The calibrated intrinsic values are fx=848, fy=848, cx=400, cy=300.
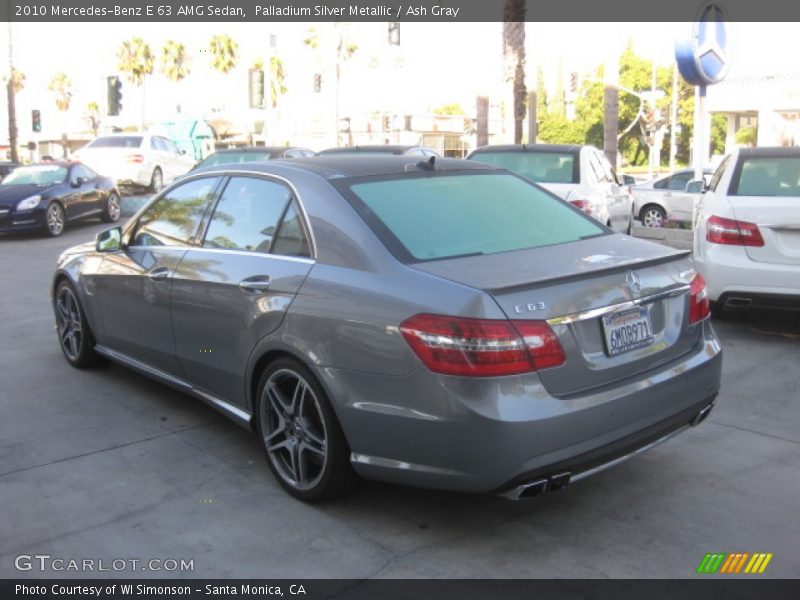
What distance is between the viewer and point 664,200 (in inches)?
694

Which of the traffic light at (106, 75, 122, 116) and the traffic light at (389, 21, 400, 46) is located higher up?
the traffic light at (389, 21, 400, 46)

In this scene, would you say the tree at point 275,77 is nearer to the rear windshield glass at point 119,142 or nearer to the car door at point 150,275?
the rear windshield glass at point 119,142

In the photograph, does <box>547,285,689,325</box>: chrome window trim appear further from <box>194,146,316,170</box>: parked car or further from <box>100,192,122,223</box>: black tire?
<box>100,192,122,223</box>: black tire

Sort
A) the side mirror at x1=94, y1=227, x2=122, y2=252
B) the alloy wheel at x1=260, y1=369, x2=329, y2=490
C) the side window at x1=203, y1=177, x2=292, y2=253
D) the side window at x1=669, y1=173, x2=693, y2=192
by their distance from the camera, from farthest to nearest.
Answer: the side window at x1=669, y1=173, x2=693, y2=192, the side mirror at x1=94, y1=227, x2=122, y2=252, the side window at x1=203, y1=177, x2=292, y2=253, the alloy wheel at x1=260, y1=369, x2=329, y2=490

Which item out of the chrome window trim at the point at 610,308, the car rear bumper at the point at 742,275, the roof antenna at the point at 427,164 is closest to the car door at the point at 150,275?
the roof antenna at the point at 427,164

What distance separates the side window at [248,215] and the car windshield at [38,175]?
13.0m

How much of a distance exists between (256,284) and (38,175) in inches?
557

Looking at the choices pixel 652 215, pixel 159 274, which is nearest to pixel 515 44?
pixel 652 215

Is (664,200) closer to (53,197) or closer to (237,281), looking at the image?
(53,197)

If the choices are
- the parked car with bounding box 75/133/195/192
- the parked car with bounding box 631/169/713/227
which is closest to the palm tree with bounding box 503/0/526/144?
the parked car with bounding box 631/169/713/227

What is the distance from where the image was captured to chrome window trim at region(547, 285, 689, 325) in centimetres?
343

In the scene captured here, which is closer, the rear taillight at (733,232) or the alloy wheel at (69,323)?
the alloy wheel at (69,323)

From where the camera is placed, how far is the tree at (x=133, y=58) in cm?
6700

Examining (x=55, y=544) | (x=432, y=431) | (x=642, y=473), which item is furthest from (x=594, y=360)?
(x=55, y=544)
